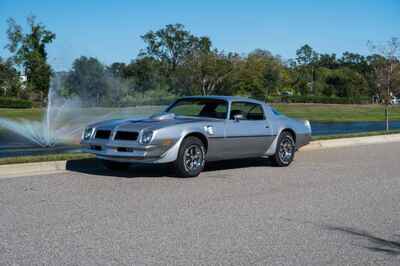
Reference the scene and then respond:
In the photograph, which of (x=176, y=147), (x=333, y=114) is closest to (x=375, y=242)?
(x=176, y=147)

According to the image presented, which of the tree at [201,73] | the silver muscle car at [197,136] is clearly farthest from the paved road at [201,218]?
the tree at [201,73]

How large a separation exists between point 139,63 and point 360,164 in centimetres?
5738

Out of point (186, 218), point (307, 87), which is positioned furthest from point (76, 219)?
point (307, 87)

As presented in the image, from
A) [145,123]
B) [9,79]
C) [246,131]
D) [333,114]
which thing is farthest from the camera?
[9,79]

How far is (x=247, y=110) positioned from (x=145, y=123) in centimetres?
254

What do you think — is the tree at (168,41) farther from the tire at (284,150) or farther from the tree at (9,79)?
the tire at (284,150)

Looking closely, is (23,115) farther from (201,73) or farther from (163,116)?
(163,116)

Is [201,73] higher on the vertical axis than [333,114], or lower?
higher

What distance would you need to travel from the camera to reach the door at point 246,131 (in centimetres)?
1145

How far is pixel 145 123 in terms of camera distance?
10.6m

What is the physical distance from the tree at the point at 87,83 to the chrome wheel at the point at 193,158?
28.8 meters

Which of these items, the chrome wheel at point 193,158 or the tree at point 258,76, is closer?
the chrome wheel at point 193,158

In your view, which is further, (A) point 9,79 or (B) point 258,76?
(B) point 258,76

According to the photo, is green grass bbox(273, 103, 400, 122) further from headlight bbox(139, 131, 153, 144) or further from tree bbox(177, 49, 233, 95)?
headlight bbox(139, 131, 153, 144)
